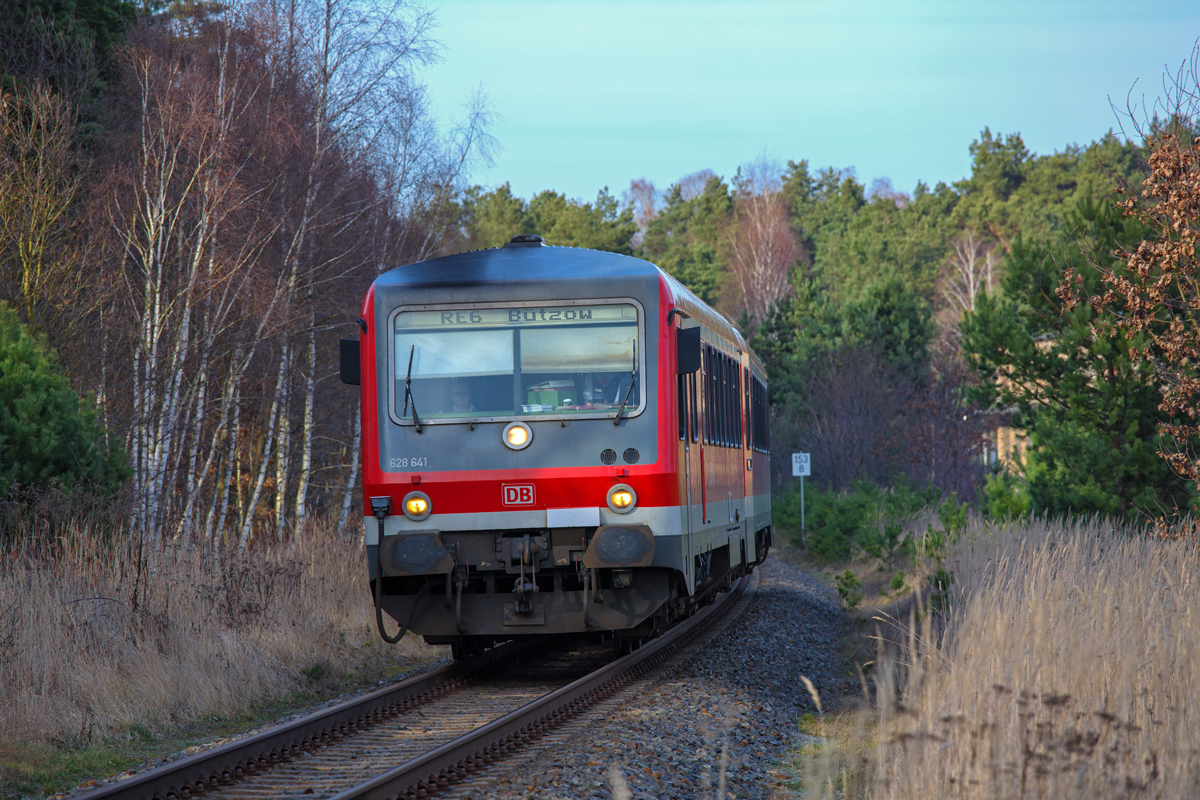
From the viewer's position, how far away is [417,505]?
29.9 feet

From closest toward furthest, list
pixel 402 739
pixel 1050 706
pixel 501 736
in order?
pixel 1050 706
pixel 501 736
pixel 402 739

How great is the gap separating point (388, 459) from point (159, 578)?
8.43 ft

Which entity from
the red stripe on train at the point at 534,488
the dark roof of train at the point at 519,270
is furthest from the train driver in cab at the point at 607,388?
the dark roof of train at the point at 519,270

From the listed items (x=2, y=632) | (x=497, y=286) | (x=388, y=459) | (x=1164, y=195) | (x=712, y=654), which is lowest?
(x=712, y=654)

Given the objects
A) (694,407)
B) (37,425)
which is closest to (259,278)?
(37,425)

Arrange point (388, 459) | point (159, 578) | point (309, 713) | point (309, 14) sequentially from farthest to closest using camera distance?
point (309, 14) < point (159, 578) < point (388, 459) < point (309, 713)

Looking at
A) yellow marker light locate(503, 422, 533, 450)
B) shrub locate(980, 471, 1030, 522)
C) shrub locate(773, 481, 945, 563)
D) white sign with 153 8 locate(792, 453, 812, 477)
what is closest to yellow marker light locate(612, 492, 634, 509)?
yellow marker light locate(503, 422, 533, 450)

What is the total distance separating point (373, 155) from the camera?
22516mm

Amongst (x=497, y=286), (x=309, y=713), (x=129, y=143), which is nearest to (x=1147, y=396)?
(x=497, y=286)

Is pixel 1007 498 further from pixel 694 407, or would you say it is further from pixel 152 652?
pixel 152 652

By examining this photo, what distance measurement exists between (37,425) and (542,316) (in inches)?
265

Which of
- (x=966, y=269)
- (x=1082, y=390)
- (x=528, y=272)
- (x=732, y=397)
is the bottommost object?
(x=732, y=397)

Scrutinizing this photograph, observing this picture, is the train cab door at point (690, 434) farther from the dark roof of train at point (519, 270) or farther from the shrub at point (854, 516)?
the shrub at point (854, 516)

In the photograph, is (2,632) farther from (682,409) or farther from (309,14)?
(309,14)
